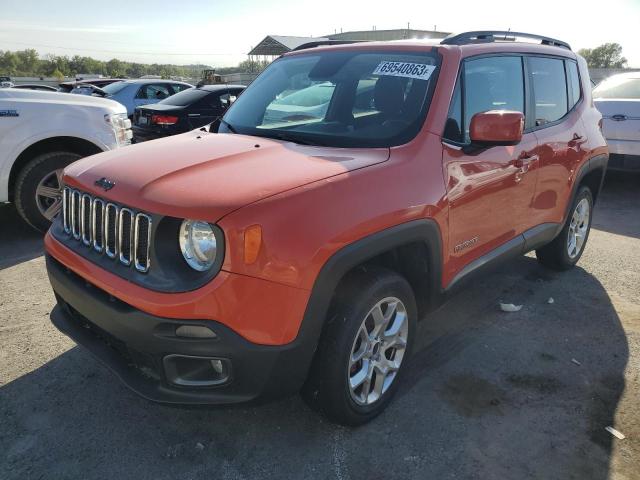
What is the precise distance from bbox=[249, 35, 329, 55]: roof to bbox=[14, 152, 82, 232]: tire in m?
27.0

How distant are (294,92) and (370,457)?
2303 mm

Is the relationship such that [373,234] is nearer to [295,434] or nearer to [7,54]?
[295,434]

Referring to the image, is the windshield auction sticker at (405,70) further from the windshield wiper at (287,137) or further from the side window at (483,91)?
the windshield wiper at (287,137)

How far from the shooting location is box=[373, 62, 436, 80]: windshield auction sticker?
9.44ft

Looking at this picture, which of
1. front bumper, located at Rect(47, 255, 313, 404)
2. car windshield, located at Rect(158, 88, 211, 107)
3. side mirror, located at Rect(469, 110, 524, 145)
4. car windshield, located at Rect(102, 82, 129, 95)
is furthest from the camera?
car windshield, located at Rect(102, 82, 129, 95)

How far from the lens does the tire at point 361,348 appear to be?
227cm

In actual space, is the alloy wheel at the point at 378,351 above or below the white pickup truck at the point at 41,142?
below

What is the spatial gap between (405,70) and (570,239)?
264 cm

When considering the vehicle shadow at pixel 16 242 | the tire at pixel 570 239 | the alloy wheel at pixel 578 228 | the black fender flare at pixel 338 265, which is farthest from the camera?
the vehicle shadow at pixel 16 242

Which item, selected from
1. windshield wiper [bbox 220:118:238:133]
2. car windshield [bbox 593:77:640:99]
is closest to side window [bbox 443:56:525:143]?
windshield wiper [bbox 220:118:238:133]

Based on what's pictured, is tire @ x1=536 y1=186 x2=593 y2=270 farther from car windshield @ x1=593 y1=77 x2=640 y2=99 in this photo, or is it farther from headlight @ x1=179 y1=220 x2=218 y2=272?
car windshield @ x1=593 y1=77 x2=640 y2=99

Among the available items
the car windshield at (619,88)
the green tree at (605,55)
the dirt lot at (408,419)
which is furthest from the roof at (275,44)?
the green tree at (605,55)

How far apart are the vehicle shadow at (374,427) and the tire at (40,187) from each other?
2545 millimetres

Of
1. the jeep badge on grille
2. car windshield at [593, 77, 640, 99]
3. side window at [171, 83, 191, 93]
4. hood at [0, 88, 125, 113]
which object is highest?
car windshield at [593, 77, 640, 99]
